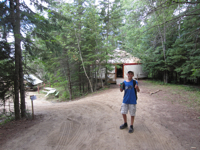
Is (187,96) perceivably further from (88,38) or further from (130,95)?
(88,38)

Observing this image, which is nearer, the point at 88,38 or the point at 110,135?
the point at 110,135

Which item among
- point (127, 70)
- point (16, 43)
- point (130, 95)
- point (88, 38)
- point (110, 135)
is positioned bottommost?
point (110, 135)

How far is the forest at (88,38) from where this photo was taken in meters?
4.25

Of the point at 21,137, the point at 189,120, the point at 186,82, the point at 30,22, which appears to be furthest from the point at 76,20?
the point at 186,82

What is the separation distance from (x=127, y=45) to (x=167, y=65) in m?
4.52

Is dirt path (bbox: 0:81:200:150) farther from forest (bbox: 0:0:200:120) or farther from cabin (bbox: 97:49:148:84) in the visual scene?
cabin (bbox: 97:49:148:84)

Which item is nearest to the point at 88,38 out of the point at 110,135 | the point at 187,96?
the point at 187,96


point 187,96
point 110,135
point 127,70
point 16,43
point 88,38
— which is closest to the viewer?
point 110,135

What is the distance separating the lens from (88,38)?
34.7 feet

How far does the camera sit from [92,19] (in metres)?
9.61

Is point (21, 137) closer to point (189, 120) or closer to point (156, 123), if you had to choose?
point (156, 123)

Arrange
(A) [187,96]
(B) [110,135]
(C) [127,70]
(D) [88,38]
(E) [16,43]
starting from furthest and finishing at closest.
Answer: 1. (C) [127,70]
2. (D) [88,38]
3. (A) [187,96]
4. (E) [16,43]
5. (B) [110,135]

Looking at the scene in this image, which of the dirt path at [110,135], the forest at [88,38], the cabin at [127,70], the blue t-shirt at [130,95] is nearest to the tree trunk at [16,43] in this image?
Result: the forest at [88,38]

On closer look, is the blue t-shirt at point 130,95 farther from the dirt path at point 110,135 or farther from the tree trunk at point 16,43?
the tree trunk at point 16,43
